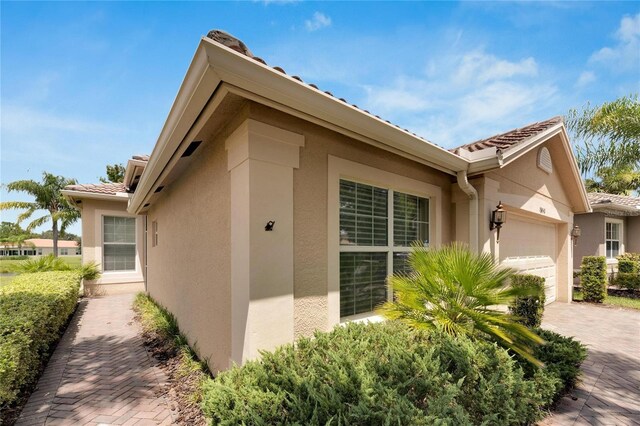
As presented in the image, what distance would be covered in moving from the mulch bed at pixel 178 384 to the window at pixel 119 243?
7.69m

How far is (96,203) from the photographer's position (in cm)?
1216

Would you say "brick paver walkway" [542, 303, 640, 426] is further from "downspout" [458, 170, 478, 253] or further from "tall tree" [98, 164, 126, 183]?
"tall tree" [98, 164, 126, 183]

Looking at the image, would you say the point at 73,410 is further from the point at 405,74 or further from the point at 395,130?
the point at 405,74

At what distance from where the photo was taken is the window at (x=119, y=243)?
12.5 meters

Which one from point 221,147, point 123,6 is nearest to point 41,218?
point 123,6

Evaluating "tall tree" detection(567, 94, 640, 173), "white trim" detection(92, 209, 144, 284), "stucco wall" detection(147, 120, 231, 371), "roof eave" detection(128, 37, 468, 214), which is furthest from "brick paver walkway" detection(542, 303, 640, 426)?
"white trim" detection(92, 209, 144, 284)

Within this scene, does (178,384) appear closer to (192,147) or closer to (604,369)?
(192,147)

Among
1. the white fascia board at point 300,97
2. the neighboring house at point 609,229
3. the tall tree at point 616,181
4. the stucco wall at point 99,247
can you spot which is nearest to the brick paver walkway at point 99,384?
the white fascia board at point 300,97

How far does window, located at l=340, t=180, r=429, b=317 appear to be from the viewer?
Answer: 15.0 ft

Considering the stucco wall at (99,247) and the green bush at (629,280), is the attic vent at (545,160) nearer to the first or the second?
the green bush at (629,280)

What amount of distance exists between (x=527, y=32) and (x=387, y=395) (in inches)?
338

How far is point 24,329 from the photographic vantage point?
4.29 meters

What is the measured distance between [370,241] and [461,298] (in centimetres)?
162

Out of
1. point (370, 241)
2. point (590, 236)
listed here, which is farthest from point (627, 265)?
point (370, 241)
